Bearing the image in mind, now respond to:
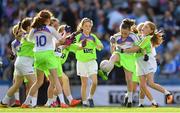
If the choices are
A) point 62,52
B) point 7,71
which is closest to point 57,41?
point 62,52

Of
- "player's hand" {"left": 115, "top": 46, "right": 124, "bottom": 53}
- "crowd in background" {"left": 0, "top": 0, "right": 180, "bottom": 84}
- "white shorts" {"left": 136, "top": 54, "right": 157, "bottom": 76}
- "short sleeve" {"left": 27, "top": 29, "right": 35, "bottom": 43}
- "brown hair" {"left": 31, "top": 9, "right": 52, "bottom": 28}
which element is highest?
"crowd in background" {"left": 0, "top": 0, "right": 180, "bottom": 84}

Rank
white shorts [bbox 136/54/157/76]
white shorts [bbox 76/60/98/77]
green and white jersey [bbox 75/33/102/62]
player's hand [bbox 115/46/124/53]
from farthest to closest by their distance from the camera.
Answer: white shorts [bbox 76/60/98/77] → green and white jersey [bbox 75/33/102/62] → player's hand [bbox 115/46/124/53] → white shorts [bbox 136/54/157/76]

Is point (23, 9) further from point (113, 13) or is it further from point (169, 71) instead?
point (169, 71)

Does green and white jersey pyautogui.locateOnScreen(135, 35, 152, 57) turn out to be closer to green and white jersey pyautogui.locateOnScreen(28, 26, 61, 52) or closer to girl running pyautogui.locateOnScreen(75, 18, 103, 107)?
girl running pyautogui.locateOnScreen(75, 18, 103, 107)

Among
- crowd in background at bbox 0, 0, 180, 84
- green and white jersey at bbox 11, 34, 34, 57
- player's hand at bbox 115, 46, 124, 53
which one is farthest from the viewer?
crowd in background at bbox 0, 0, 180, 84

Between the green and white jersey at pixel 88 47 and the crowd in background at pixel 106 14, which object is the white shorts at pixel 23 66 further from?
the crowd in background at pixel 106 14

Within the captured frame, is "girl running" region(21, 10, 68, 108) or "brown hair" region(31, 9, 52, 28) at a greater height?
"brown hair" region(31, 9, 52, 28)

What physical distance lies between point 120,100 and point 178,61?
2.37m

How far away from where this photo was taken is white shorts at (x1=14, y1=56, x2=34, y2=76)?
21.6 metres

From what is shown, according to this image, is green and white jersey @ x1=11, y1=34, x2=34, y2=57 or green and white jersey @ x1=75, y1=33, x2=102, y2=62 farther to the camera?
green and white jersey @ x1=75, y1=33, x2=102, y2=62

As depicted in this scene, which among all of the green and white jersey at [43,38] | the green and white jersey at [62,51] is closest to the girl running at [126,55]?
the green and white jersey at [62,51]

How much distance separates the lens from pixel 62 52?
23.0 meters

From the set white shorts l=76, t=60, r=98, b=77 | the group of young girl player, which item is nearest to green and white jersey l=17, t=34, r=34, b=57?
the group of young girl player

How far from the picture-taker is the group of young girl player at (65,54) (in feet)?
66.7
